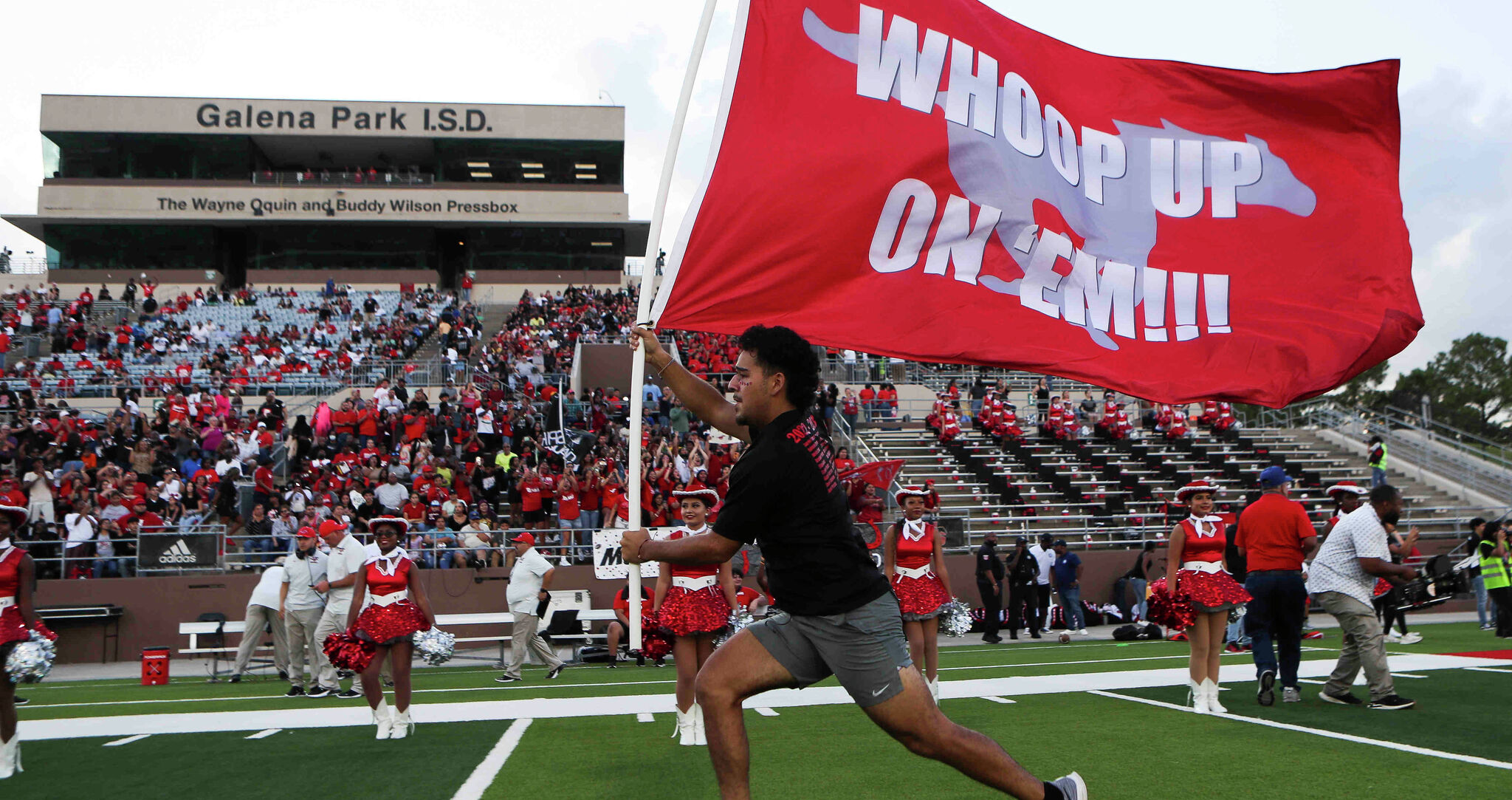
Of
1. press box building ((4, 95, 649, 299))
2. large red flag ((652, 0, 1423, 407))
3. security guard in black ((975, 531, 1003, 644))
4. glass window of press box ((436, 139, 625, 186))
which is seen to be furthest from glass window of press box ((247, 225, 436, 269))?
large red flag ((652, 0, 1423, 407))

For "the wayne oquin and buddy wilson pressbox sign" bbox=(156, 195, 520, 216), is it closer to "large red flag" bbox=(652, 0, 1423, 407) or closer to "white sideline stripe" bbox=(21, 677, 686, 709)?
"white sideline stripe" bbox=(21, 677, 686, 709)

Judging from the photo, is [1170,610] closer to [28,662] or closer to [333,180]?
[28,662]

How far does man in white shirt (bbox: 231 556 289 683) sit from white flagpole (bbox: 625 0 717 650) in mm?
9838

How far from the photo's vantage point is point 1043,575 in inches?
769

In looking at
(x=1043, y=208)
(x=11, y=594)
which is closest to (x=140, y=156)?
(x=11, y=594)

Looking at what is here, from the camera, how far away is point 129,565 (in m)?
18.7

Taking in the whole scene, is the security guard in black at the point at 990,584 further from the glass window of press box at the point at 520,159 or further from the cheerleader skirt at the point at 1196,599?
the glass window of press box at the point at 520,159

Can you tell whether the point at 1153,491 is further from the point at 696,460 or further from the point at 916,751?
the point at 916,751

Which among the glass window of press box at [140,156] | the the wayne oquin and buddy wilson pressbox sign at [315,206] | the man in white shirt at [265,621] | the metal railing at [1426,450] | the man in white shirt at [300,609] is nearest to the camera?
the man in white shirt at [300,609]

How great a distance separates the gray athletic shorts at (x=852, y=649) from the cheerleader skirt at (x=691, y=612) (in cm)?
386

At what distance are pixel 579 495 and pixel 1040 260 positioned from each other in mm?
14356

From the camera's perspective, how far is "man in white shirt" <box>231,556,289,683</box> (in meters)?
13.7

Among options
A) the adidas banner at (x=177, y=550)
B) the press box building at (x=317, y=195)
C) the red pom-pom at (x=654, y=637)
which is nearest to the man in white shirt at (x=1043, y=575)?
the red pom-pom at (x=654, y=637)

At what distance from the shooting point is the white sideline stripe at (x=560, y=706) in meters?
9.76
